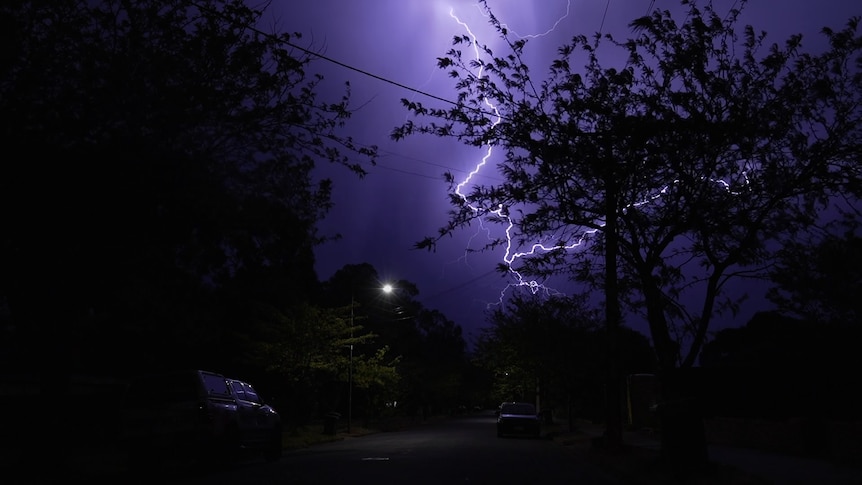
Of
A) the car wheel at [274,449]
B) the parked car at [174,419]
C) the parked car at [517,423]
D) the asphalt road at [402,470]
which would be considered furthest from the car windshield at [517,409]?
the parked car at [174,419]

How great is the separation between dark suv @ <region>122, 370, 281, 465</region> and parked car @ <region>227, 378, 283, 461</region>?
27 cm

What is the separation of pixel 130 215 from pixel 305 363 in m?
19.8

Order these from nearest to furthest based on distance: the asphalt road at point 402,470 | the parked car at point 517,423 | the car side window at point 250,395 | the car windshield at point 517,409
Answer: the asphalt road at point 402,470 → the car side window at point 250,395 → the parked car at point 517,423 → the car windshield at point 517,409

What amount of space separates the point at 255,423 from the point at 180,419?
2.82 meters

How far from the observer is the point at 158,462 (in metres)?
14.5

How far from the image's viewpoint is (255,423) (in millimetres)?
16844

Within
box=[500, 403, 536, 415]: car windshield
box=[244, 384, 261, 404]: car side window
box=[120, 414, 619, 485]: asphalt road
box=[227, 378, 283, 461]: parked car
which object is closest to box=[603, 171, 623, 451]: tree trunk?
box=[120, 414, 619, 485]: asphalt road

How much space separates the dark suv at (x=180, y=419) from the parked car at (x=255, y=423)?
27cm

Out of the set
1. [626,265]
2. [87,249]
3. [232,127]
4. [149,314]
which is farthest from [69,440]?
[626,265]

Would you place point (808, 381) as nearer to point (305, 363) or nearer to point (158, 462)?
point (158, 462)

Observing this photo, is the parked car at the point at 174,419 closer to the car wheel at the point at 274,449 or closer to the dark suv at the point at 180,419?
the dark suv at the point at 180,419

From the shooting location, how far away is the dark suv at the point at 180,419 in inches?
556

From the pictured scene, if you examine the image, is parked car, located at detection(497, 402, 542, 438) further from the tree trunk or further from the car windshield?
the tree trunk

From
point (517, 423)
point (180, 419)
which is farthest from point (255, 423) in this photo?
point (517, 423)
